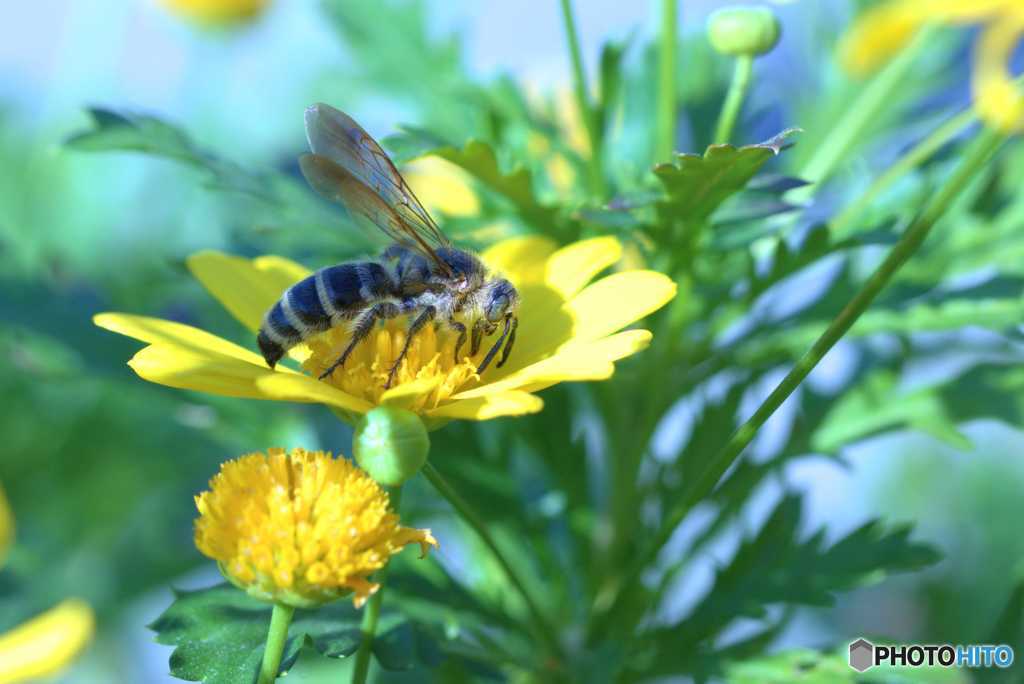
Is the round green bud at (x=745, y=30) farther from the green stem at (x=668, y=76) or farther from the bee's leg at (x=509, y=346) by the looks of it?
the bee's leg at (x=509, y=346)

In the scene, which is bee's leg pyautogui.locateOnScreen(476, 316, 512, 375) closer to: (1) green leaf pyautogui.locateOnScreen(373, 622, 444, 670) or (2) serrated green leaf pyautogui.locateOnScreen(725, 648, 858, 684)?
(1) green leaf pyautogui.locateOnScreen(373, 622, 444, 670)

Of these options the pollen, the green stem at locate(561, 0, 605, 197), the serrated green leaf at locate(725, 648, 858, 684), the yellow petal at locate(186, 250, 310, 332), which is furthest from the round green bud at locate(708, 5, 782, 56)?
the serrated green leaf at locate(725, 648, 858, 684)

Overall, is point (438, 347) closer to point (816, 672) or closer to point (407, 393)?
point (407, 393)

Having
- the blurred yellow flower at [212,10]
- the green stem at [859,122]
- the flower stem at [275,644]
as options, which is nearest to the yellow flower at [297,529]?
the flower stem at [275,644]

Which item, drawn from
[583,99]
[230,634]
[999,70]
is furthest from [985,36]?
[230,634]

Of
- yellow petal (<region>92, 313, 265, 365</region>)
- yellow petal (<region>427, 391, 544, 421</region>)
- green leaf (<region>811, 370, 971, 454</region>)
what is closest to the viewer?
yellow petal (<region>427, 391, 544, 421</region>)

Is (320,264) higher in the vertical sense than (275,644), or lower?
higher
